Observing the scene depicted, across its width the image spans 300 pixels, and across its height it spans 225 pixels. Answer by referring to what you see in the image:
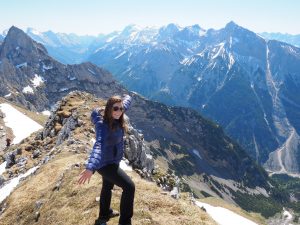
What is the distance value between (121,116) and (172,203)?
245 inches

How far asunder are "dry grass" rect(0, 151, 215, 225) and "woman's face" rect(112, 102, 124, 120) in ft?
17.2

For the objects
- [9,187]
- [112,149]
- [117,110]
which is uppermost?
[9,187]

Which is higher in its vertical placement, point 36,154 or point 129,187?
point 36,154

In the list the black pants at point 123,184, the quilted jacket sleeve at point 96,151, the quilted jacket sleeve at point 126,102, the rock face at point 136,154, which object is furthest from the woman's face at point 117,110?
the rock face at point 136,154

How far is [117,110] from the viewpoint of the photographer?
16922 mm

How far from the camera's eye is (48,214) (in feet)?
74.1

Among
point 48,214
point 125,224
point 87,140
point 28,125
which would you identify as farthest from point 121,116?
point 28,125

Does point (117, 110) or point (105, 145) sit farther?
point (105, 145)

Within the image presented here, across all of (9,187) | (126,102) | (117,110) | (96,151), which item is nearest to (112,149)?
(96,151)

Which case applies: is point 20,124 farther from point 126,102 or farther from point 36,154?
point 126,102

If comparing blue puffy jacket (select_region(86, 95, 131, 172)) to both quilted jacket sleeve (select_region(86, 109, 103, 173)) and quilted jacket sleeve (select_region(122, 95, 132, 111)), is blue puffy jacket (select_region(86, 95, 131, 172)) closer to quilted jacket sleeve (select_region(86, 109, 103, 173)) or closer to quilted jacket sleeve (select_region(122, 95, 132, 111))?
quilted jacket sleeve (select_region(86, 109, 103, 173))

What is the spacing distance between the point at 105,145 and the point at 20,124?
535 ft

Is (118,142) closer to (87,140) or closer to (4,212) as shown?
(4,212)

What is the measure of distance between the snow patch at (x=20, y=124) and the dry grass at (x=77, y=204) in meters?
118
